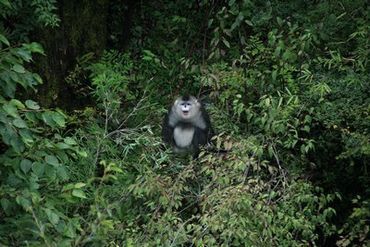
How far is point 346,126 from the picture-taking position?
6043mm

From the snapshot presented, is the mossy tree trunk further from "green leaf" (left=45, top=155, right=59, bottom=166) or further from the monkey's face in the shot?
"green leaf" (left=45, top=155, right=59, bottom=166)

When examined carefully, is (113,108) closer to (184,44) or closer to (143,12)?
(184,44)

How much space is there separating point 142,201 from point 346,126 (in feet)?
6.41

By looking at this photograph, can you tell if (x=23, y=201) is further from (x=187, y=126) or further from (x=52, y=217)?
(x=187, y=126)

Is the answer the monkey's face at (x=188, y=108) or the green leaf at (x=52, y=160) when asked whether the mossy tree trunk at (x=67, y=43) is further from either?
the green leaf at (x=52, y=160)

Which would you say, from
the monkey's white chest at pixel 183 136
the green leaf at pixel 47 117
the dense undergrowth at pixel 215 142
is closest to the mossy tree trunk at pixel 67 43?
the dense undergrowth at pixel 215 142

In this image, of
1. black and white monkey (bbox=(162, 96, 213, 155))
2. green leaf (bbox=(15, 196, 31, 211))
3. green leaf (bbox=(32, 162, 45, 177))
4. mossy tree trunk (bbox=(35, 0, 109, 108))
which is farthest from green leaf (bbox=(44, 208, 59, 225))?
mossy tree trunk (bbox=(35, 0, 109, 108))

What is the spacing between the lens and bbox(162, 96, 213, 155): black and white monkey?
6633 millimetres

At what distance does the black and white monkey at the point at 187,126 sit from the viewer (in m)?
6.63

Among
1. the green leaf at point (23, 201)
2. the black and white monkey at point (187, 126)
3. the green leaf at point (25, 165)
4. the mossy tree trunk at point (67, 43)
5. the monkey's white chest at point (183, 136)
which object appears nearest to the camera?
the green leaf at point (23, 201)

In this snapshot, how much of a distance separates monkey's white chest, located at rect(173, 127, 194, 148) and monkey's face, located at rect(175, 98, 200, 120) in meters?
0.15

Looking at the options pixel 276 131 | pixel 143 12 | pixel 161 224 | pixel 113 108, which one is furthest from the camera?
pixel 143 12

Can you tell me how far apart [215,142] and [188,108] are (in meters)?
0.50

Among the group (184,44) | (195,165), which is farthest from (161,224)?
(184,44)
